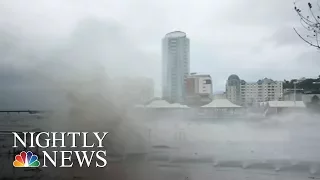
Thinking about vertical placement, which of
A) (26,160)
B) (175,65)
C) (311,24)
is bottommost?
(26,160)

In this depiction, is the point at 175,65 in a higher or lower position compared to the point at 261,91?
higher

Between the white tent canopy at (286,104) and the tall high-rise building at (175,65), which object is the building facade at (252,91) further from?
the tall high-rise building at (175,65)

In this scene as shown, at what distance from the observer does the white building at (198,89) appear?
255cm

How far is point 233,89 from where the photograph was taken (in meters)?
2.55

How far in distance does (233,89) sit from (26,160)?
5.77 ft

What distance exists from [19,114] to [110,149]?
775mm

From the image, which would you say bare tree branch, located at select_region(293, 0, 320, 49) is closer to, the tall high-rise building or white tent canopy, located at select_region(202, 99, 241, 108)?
white tent canopy, located at select_region(202, 99, 241, 108)

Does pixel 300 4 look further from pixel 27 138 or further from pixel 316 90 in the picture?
pixel 27 138

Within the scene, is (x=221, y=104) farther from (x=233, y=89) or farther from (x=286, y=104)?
(x=286, y=104)

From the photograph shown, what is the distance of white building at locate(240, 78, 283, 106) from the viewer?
252 cm

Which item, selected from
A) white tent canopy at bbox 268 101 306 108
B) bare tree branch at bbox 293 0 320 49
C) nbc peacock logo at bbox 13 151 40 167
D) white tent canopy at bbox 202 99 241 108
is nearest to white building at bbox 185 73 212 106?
white tent canopy at bbox 202 99 241 108

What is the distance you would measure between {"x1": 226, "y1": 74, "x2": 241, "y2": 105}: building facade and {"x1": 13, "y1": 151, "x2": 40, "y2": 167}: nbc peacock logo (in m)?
1.63

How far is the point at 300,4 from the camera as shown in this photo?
2.54 metres

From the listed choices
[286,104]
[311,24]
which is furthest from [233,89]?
[311,24]
